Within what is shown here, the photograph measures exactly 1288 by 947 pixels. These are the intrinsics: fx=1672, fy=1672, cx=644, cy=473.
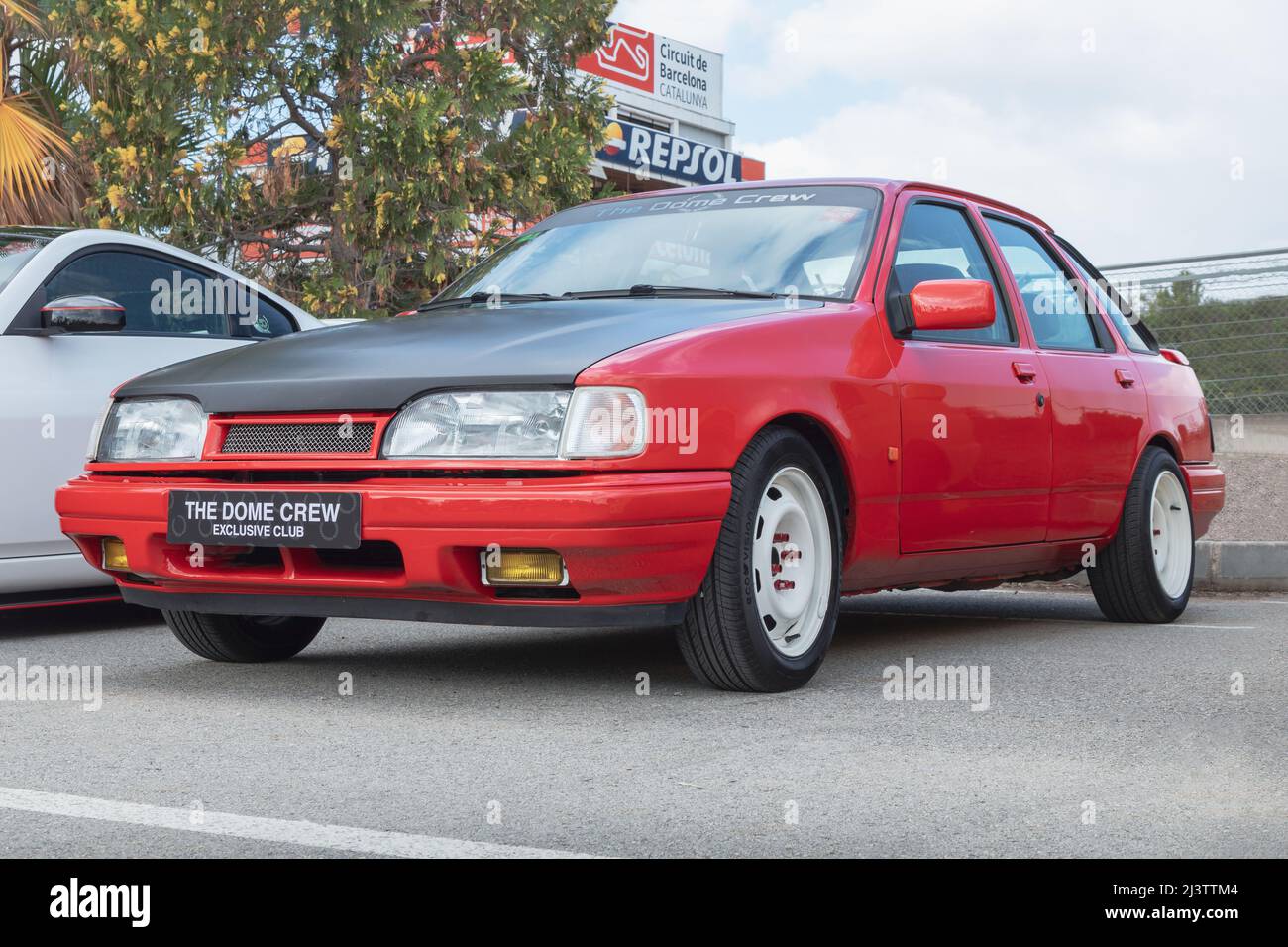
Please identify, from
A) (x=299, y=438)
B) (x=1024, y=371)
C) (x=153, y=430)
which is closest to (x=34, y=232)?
(x=153, y=430)

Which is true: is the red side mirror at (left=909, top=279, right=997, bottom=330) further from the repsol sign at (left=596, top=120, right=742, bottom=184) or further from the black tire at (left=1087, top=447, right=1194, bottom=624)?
the repsol sign at (left=596, top=120, right=742, bottom=184)

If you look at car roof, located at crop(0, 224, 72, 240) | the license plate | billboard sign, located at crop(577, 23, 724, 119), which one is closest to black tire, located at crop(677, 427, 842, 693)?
the license plate

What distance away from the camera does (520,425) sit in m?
4.18

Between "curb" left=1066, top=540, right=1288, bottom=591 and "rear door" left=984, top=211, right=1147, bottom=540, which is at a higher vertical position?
"rear door" left=984, top=211, right=1147, bottom=540

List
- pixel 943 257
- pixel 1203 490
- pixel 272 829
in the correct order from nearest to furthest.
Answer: pixel 272 829, pixel 943 257, pixel 1203 490

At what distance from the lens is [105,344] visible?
6.30 m

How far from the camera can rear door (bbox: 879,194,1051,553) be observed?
5215mm

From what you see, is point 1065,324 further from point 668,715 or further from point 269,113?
point 269,113

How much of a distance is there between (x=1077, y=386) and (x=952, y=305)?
128 cm

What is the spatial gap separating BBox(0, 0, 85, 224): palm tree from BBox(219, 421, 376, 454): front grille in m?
9.95

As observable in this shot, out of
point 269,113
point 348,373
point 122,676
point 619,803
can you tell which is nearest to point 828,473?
point 348,373

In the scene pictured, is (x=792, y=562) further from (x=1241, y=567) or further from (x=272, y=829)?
(x=1241, y=567)
